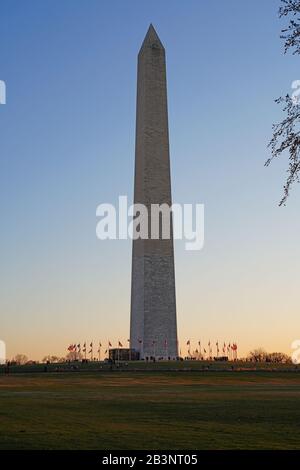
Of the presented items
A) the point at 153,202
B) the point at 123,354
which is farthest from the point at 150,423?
the point at 123,354

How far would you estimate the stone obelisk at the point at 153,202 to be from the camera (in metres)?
73.9

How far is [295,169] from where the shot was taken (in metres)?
17.5

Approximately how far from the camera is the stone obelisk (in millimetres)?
73938

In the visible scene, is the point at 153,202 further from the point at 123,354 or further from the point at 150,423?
the point at 150,423

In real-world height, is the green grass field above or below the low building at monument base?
below

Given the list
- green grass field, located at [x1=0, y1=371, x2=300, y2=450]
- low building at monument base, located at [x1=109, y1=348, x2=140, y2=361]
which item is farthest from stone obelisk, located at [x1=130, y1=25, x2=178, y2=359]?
green grass field, located at [x1=0, y1=371, x2=300, y2=450]

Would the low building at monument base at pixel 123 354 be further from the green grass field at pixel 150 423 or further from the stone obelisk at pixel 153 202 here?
the green grass field at pixel 150 423

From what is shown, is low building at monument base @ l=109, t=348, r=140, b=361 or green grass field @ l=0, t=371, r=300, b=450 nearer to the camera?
green grass field @ l=0, t=371, r=300, b=450

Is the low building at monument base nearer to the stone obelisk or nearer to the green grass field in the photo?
the stone obelisk

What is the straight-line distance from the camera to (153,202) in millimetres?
74188

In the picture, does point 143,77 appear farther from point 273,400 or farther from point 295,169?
point 295,169

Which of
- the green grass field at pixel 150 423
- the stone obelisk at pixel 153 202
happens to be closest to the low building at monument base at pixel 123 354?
the stone obelisk at pixel 153 202

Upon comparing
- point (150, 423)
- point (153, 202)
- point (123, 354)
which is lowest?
point (150, 423)
